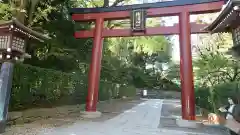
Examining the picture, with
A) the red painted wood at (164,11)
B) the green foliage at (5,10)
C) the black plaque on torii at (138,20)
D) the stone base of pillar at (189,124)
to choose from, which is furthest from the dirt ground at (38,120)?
the red painted wood at (164,11)

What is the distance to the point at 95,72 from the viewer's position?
34.7 feet

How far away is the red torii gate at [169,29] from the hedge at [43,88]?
2142 millimetres

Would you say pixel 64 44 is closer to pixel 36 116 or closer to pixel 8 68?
pixel 36 116

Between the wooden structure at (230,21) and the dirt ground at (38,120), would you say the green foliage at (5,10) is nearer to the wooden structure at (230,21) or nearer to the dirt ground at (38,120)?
the dirt ground at (38,120)

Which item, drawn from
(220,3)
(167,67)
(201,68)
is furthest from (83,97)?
(167,67)

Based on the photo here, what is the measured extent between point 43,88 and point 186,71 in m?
6.66

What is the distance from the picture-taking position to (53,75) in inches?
438

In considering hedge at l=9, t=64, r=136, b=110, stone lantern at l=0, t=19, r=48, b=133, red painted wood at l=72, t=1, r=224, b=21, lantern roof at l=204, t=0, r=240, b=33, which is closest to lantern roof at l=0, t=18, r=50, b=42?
stone lantern at l=0, t=19, r=48, b=133

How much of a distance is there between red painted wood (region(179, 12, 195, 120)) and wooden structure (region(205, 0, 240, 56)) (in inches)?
65.2

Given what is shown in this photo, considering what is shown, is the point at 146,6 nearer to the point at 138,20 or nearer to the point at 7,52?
the point at 138,20

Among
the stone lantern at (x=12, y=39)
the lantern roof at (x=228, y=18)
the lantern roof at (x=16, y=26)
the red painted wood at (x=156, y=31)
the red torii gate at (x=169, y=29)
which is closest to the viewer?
the lantern roof at (x=228, y=18)

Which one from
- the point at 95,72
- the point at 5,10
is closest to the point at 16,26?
the point at 5,10

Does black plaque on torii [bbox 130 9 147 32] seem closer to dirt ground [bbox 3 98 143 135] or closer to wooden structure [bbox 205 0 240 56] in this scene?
wooden structure [bbox 205 0 240 56]

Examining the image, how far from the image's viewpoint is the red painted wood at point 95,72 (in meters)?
10.4
